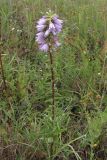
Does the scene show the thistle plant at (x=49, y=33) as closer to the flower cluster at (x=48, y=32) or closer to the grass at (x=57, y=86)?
the flower cluster at (x=48, y=32)

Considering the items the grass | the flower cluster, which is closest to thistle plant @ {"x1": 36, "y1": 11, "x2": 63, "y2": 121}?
the flower cluster

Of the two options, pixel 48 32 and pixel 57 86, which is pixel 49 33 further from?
pixel 57 86

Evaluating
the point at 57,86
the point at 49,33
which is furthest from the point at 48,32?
the point at 57,86

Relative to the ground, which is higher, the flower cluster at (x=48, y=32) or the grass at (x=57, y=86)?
the flower cluster at (x=48, y=32)

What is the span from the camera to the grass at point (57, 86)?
287cm

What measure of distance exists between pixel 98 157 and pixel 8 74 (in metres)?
1.19

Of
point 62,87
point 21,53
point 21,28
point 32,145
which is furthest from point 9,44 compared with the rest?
point 32,145

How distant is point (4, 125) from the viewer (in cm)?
306

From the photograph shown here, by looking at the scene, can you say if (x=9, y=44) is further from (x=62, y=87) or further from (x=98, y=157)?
(x=98, y=157)

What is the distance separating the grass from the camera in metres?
2.87

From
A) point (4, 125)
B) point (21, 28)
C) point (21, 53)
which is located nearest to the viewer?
point (4, 125)

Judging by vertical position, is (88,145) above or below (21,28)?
below

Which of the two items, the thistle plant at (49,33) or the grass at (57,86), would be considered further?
the grass at (57,86)

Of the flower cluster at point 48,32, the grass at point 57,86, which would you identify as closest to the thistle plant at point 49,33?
the flower cluster at point 48,32
